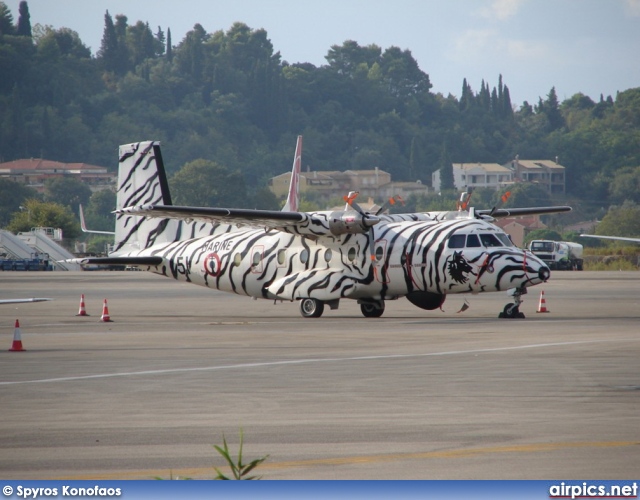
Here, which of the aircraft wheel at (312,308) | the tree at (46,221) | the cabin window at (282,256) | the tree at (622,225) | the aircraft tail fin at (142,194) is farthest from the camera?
the tree at (622,225)

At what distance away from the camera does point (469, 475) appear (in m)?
10.0

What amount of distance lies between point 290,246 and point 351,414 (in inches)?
803

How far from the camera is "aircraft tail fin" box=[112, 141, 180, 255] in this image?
120 feet

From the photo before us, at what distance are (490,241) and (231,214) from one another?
24.2ft

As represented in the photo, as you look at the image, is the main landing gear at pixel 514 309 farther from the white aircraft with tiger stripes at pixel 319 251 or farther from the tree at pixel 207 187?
the tree at pixel 207 187

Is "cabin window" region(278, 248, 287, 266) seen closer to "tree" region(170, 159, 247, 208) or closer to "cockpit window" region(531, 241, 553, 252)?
"cockpit window" region(531, 241, 553, 252)

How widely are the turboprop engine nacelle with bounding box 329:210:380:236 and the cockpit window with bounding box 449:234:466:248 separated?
2.35 m

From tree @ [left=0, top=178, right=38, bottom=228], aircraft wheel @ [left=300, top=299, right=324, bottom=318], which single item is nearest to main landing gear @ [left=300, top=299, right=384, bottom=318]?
aircraft wheel @ [left=300, top=299, right=324, bottom=318]

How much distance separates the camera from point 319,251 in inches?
1305

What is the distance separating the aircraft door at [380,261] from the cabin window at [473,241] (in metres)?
2.55

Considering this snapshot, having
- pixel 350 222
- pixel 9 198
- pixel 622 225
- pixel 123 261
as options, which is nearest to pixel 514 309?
pixel 350 222

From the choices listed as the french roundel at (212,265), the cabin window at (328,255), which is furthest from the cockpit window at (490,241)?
the french roundel at (212,265)

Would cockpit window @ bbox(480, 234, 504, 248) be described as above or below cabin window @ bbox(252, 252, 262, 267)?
above

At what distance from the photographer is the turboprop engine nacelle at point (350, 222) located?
3180 centimetres
